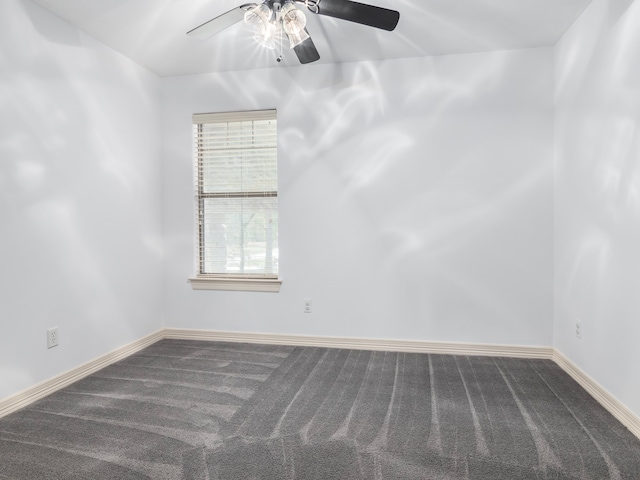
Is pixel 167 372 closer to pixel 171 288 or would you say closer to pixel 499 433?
pixel 171 288

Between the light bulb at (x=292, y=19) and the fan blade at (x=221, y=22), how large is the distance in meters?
0.16

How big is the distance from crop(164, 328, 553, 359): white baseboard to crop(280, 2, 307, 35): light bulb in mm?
2437

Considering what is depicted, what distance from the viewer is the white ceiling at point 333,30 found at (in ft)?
8.23

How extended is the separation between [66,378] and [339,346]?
204 cm

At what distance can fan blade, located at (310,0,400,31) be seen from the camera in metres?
1.87

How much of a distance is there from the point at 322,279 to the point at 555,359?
194 centimetres

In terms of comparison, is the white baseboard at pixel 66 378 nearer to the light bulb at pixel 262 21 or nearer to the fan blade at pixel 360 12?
the light bulb at pixel 262 21

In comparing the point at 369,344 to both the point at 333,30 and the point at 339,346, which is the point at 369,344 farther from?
the point at 333,30

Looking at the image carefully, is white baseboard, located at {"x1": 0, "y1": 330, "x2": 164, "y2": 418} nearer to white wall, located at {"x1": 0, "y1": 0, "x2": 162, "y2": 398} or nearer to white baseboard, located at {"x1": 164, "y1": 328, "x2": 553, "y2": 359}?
white wall, located at {"x1": 0, "y1": 0, "x2": 162, "y2": 398}

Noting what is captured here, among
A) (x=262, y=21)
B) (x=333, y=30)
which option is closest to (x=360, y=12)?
(x=262, y=21)

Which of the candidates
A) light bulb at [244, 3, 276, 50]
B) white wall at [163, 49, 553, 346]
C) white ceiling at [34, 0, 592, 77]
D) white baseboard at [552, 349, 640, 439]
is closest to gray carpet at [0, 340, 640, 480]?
white baseboard at [552, 349, 640, 439]

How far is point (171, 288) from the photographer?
3.79 meters

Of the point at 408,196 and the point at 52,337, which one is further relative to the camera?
the point at 408,196

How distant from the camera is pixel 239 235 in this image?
3.71 meters
